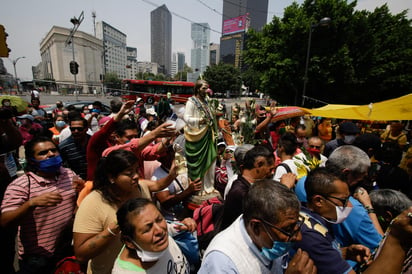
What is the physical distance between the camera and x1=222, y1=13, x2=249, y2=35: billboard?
84312mm

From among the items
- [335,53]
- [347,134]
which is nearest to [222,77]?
[335,53]

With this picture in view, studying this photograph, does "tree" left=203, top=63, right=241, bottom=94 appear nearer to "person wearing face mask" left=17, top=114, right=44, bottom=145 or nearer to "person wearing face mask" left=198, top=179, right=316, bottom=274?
"person wearing face mask" left=17, top=114, right=44, bottom=145

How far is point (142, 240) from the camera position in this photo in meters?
1.34

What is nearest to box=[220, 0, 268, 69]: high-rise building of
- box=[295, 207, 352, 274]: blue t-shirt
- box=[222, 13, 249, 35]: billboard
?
box=[222, 13, 249, 35]: billboard

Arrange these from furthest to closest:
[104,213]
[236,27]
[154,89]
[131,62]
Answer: [131,62]
[236,27]
[154,89]
[104,213]

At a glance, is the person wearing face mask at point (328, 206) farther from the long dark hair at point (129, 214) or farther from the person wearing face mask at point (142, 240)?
→ the long dark hair at point (129, 214)

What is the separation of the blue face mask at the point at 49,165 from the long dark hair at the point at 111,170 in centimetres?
52

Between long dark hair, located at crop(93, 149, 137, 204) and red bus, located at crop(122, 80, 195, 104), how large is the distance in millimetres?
22984

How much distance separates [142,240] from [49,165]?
4.47 feet

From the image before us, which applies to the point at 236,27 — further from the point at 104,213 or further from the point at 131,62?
the point at 104,213

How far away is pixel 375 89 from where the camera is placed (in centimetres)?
1880

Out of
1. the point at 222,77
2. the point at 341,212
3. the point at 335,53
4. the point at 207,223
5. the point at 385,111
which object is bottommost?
the point at 207,223

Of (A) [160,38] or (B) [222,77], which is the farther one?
(A) [160,38]

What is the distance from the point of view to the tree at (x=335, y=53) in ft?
51.8
